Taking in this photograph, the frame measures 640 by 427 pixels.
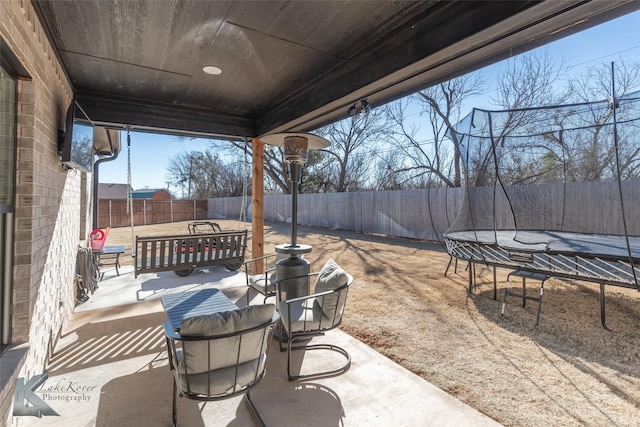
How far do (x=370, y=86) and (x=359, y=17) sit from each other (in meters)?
0.50

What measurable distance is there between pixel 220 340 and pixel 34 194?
144 cm

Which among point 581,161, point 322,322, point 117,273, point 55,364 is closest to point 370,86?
point 322,322

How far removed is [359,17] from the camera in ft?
6.09

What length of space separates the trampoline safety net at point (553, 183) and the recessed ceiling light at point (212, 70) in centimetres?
379

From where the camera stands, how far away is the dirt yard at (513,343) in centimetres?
195

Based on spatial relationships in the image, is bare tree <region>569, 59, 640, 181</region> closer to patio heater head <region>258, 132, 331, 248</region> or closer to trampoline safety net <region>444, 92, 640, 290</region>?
trampoline safety net <region>444, 92, 640, 290</region>

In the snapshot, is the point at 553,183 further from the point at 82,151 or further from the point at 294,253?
the point at 82,151

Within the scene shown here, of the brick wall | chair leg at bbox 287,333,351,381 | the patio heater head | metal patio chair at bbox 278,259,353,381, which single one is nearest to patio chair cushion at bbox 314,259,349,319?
metal patio chair at bbox 278,259,353,381

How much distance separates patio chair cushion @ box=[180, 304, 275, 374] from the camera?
1.42 metres

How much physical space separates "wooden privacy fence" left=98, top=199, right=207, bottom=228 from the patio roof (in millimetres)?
12545

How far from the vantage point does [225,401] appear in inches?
76.4

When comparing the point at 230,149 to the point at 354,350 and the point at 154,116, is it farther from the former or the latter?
the point at 354,350

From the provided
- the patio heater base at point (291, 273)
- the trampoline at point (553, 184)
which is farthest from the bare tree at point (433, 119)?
the patio heater base at point (291, 273)

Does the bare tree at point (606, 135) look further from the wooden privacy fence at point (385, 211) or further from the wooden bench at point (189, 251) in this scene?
the wooden bench at point (189, 251)
